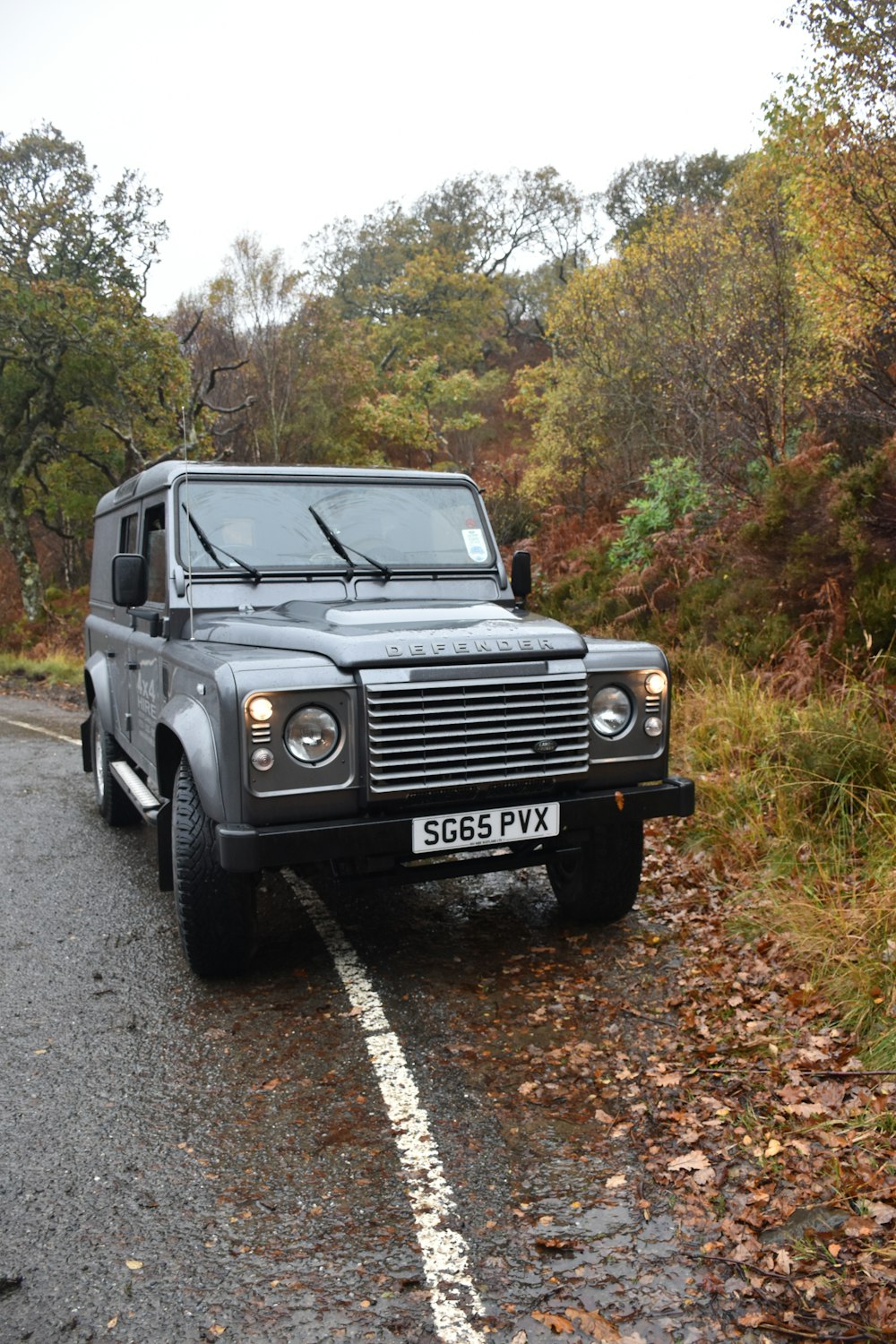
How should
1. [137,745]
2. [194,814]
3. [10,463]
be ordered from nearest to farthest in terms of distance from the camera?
[194,814], [137,745], [10,463]

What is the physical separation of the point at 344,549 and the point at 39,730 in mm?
8016

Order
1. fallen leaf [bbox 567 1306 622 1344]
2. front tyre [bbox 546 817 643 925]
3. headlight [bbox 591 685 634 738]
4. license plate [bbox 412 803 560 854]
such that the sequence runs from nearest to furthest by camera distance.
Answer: fallen leaf [bbox 567 1306 622 1344] → license plate [bbox 412 803 560 854] → headlight [bbox 591 685 634 738] → front tyre [bbox 546 817 643 925]

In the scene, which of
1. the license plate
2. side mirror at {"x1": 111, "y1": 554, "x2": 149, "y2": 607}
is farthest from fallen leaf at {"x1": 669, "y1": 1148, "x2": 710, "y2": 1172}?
side mirror at {"x1": 111, "y1": 554, "x2": 149, "y2": 607}

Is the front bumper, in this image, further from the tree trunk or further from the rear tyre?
the tree trunk

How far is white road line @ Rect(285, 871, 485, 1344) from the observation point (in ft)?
7.97

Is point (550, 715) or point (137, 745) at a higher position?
point (550, 715)

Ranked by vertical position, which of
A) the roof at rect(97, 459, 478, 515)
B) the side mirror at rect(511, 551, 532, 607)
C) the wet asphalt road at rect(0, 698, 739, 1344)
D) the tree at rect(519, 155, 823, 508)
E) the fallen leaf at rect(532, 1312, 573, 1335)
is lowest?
the wet asphalt road at rect(0, 698, 739, 1344)

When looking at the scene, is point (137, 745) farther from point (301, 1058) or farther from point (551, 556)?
point (551, 556)

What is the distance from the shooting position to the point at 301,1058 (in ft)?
12.2

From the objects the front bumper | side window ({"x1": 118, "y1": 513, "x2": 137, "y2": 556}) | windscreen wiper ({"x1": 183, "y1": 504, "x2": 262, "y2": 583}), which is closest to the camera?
the front bumper

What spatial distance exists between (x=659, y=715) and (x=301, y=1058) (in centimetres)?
199

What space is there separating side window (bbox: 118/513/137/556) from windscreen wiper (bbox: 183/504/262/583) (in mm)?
1034

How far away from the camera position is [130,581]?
200 inches

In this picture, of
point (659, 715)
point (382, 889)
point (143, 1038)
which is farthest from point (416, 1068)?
point (382, 889)
